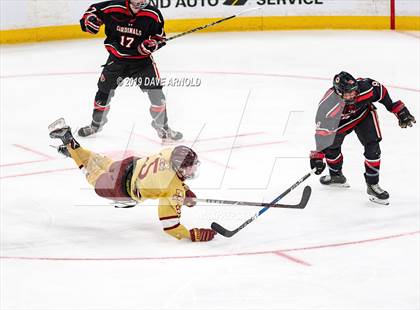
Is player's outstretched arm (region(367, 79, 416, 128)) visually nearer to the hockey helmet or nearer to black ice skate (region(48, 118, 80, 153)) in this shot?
black ice skate (region(48, 118, 80, 153))

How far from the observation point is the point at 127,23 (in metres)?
8.17

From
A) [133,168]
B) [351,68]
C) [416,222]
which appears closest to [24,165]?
[133,168]

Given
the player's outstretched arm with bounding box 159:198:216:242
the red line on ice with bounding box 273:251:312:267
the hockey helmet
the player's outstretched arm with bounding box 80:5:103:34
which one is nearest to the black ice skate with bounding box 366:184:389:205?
the red line on ice with bounding box 273:251:312:267

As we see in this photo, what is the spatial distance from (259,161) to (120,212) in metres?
1.57

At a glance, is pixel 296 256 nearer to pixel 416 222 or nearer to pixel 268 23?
pixel 416 222

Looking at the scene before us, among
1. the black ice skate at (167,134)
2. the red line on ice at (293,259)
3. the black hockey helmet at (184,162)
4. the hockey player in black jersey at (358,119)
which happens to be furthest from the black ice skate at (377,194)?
the black ice skate at (167,134)

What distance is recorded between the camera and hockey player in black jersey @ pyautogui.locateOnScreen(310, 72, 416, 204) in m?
6.38

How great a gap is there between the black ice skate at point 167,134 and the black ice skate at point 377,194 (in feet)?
7.13

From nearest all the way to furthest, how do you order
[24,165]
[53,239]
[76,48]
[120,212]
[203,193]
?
[53,239]
[120,212]
[203,193]
[24,165]
[76,48]

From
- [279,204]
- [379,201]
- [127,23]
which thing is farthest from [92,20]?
[379,201]

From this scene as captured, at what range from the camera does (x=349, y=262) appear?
5488mm

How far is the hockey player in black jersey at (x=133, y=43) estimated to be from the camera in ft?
26.7

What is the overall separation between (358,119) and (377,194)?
1.62 ft

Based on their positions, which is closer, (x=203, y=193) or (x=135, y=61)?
(x=203, y=193)
